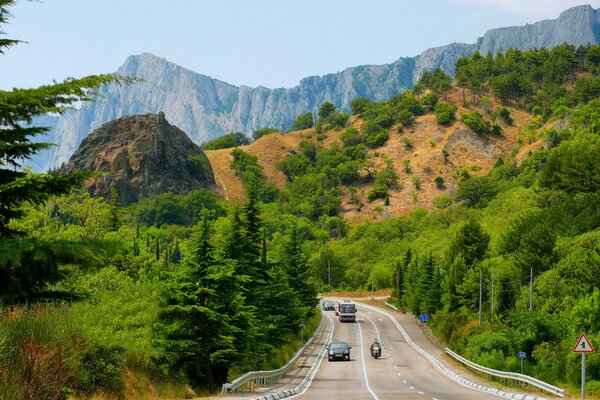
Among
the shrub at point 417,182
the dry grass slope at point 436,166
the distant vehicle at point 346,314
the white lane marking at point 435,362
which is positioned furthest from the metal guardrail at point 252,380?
the shrub at point 417,182

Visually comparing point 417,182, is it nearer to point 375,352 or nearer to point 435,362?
point 375,352

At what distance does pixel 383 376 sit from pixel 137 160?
149 m

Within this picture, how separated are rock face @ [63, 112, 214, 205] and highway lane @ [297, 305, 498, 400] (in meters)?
108

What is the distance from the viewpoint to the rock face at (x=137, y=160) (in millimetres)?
177875

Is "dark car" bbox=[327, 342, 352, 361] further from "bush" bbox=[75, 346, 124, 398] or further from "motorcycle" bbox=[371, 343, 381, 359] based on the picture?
"bush" bbox=[75, 346, 124, 398]

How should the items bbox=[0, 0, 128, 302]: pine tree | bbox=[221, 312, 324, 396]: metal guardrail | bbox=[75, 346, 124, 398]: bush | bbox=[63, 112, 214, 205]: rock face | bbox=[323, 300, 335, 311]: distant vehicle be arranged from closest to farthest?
1. bbox=[0, 0, 128, 302]: pine tree
2. bbox=[75, 346, 124, 398]: bush
3. bbox=[221, 312, 324, 396]: metal guardrail
4. bbox=[323, 300, 335, 311]: distant vehicle
5. bbox=[63, 112, 214, 205]: rock face

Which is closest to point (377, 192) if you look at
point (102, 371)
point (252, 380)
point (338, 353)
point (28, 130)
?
point (338, 353)

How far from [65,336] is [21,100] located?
454 cm

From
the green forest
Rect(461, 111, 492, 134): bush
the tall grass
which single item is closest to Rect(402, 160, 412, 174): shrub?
Rect(461, 111, 492, 134): bush

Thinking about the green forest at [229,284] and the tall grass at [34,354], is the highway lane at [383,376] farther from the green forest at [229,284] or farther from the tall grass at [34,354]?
the tall grass at [34,354]

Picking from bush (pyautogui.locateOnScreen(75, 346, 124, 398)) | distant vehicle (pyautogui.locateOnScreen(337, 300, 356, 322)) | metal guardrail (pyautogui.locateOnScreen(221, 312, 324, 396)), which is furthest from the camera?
distant vehicle (pyautogui.locateOnScreen(337, 300, 356, 322))

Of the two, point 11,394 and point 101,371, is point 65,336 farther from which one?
point 101,371

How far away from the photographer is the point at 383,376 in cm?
4094

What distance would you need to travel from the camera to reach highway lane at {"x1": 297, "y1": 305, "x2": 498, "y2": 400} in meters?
27.1
